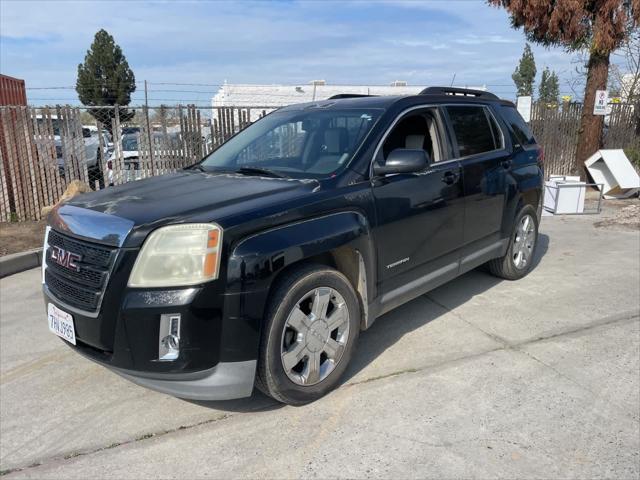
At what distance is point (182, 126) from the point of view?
10.1 meters

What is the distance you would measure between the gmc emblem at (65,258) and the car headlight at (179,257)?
47cm

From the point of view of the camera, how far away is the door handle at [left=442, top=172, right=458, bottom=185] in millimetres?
4201

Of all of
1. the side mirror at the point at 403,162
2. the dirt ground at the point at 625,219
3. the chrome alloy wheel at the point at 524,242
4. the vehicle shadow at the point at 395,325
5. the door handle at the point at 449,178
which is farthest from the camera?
the dirt ground at the point at 625,219

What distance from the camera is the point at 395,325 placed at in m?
4.53

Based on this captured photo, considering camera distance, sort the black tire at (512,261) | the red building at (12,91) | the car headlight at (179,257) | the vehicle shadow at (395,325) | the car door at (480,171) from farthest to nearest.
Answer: the red building at (12,91)
the black tire at (512,261)
the car door at (480,171)
the vehicle shadow at (395,325)
the car headlight at (179,257)

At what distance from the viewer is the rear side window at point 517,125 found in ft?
17.9

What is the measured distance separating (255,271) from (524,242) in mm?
3845

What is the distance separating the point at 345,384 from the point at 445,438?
0.82 m

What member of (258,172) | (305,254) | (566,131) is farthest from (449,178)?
(566,131)

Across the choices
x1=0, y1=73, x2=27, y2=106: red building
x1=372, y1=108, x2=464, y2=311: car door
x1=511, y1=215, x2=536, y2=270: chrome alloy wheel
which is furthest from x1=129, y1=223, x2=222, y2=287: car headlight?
x1=0, y1=73, x2=27, y2=106: red building

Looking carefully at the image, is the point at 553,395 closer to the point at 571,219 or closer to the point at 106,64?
the point at 571,219

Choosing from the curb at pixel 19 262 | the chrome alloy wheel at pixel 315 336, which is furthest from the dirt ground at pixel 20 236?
the chrome alloy wheel at pixel 315 336

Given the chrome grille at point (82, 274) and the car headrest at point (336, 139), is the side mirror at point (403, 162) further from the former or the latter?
the chrome grille at point (82, 274)

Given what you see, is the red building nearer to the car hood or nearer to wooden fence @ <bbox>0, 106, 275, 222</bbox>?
wooden fence @ <bbox>0, 106, 275, 222</bbox>
